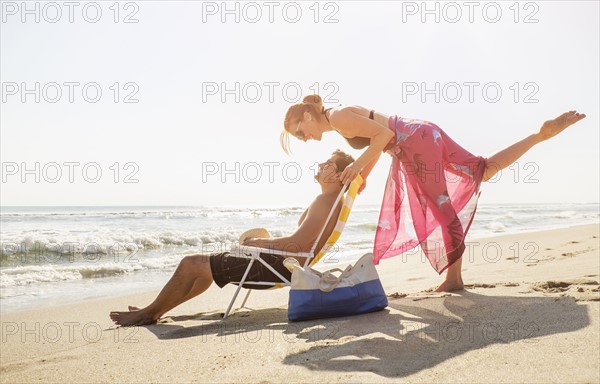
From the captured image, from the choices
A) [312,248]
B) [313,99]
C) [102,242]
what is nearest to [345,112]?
[313,99]

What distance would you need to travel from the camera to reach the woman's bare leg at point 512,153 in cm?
410

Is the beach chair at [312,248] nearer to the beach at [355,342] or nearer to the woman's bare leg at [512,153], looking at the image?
the beach at [355,342]

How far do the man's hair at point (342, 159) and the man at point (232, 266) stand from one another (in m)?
0.12

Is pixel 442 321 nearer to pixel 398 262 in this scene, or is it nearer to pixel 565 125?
pixel 565 125

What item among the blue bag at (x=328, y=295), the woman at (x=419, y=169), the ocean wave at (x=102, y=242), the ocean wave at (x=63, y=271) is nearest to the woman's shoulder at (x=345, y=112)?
the woman at (x=419, y=169)

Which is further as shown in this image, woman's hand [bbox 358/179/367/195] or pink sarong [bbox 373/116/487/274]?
woman's hand [bbox 358/179/367/195]

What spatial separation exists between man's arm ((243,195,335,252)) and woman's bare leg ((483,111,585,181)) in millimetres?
1448

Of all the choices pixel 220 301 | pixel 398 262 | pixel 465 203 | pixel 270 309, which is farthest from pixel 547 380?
pixel 398 262

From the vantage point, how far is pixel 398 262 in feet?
26.0

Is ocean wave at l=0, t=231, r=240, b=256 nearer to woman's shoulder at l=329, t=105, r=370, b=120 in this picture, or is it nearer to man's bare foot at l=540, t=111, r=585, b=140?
woman's shoulder at l=329, t=105, r=370, b=120

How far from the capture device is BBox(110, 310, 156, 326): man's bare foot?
12.8ft

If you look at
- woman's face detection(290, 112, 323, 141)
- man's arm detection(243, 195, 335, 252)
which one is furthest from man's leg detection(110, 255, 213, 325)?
woman's face detection(290, 112, 323, 141)

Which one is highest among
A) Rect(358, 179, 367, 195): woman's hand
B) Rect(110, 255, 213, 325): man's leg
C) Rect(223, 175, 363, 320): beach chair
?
Rect(358, 179, 367, 195): woman's hand

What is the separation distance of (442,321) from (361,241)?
29.1 ft
